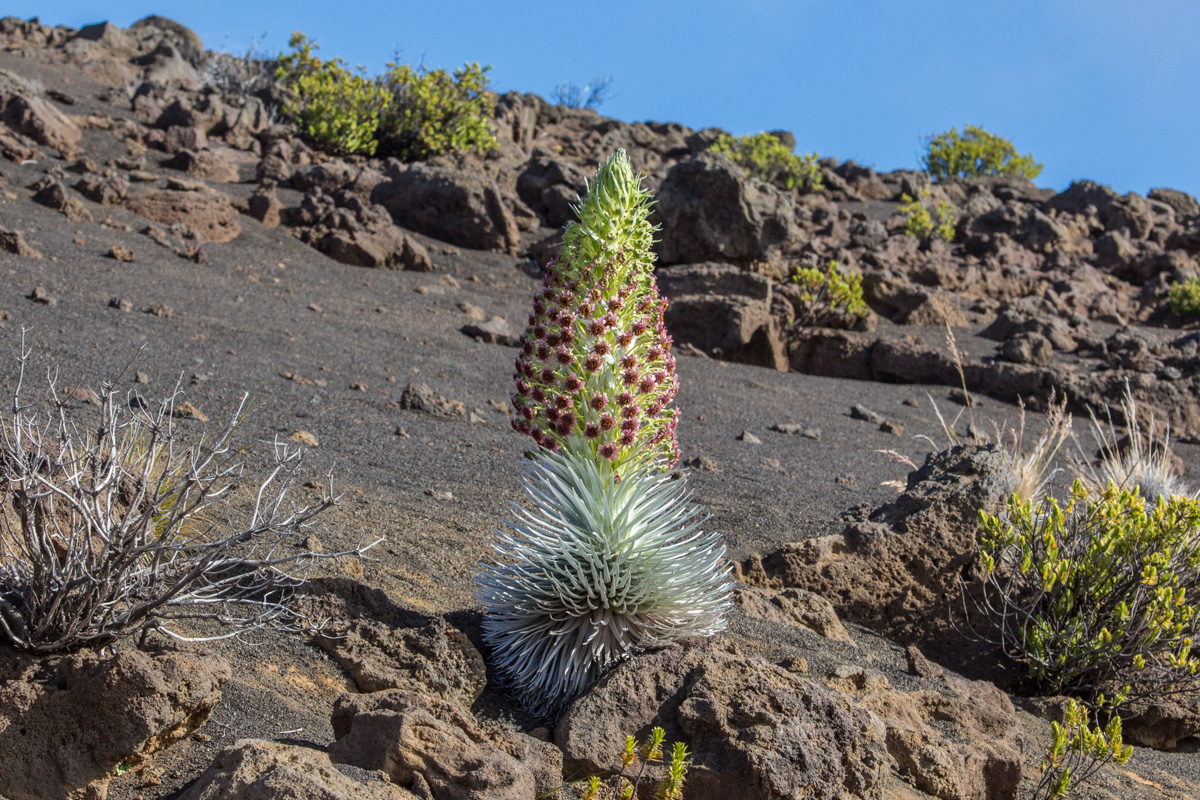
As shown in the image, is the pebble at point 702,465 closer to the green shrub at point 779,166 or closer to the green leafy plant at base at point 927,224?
the green leafy plant at base at point 927,224

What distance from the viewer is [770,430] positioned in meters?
7.57

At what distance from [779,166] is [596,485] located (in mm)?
17629

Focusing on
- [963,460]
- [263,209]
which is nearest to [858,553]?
[963,460]

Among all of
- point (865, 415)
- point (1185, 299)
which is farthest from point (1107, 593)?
point (1185, 299)

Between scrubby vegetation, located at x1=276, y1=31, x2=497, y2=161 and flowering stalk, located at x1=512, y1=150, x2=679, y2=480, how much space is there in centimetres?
1287

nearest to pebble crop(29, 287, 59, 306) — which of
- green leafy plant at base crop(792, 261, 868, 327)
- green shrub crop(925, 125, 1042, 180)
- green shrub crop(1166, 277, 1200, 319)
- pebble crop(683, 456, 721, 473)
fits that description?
pebble crop(683, 456, 721, 473)

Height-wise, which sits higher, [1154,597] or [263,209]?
[263,209]

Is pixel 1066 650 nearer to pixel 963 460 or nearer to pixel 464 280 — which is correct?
pixel 963 460

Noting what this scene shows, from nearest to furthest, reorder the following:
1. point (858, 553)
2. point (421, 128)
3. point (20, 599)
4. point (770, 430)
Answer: point (20, 599)
point (858, 553)
point (770, 430)
point (421, 128)

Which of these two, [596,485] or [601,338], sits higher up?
[601,338]

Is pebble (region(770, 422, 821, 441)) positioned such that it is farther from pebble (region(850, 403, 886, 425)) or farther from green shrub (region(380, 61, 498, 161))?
green shrub (region(380, 61, 498, 161))

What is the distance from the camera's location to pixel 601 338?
2.91 metres

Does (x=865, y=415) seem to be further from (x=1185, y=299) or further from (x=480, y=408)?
(x=1185, y=299)

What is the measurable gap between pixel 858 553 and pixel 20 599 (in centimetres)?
308
